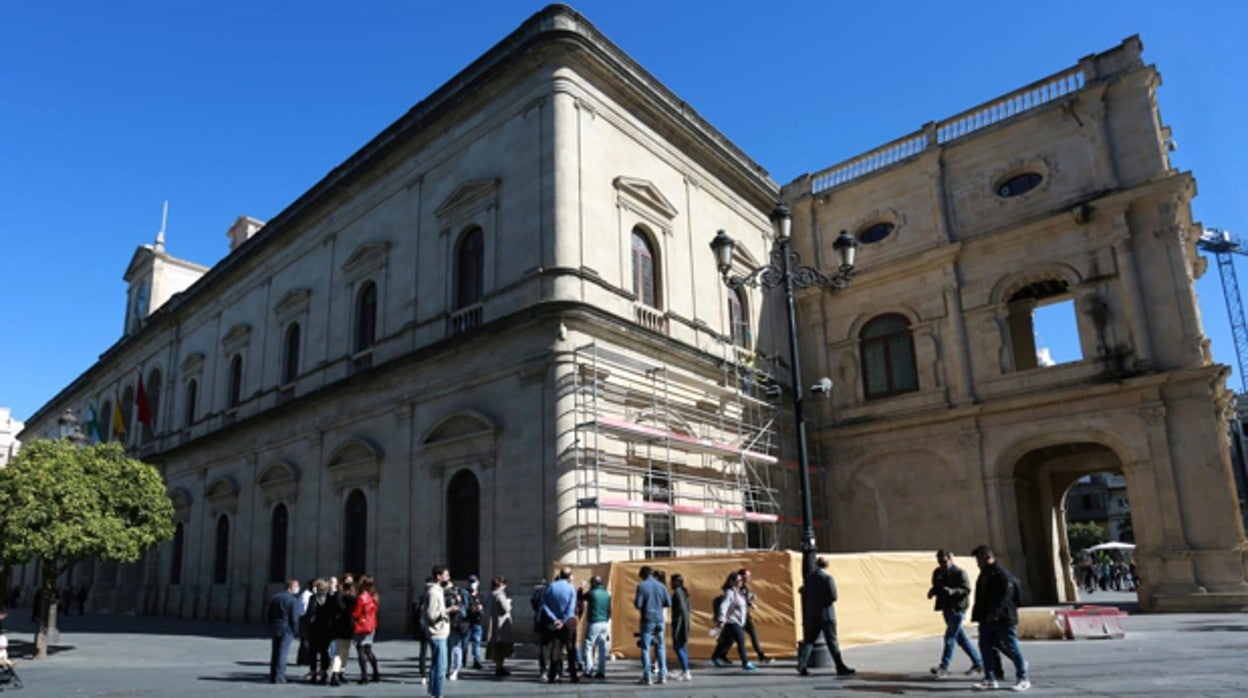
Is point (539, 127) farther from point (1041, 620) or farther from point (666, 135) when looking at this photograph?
point (1041, 620)

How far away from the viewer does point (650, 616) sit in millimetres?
11117

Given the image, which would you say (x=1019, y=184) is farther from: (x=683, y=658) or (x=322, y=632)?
(x=322, y=632)

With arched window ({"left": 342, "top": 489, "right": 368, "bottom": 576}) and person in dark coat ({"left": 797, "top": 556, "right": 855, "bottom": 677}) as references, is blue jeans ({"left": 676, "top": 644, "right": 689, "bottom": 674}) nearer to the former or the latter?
person in dark coat ({"left": 797, "top": 556, "right": 855, "bottom": 677})

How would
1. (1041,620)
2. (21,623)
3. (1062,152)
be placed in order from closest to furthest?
(1041,620) < (1062,152) < (21,623)

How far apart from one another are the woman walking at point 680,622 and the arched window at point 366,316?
47.7ft

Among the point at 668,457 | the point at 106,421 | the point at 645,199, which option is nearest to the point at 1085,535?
the point at 645,199

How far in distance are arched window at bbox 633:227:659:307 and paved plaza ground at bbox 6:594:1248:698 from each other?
31.4ft

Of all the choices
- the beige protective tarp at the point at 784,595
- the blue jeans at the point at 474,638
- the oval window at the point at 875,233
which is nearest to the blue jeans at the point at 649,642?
the beige protective tarp at the point at 784,595

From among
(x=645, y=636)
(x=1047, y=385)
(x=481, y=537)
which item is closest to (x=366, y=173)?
(x=481, y=537)

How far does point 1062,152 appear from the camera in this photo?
2203cm

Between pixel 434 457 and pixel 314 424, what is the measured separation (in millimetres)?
6479

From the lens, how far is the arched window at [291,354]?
26913 millimetres

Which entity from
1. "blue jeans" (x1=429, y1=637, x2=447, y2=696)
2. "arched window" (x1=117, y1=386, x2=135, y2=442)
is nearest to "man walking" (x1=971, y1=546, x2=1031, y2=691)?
"blue jeans" (x1=429, y1=637, x2=447, y2=696)

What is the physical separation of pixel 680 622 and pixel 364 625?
438 centimetres
